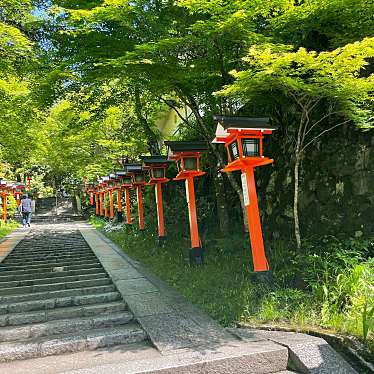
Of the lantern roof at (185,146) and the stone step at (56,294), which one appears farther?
the lantern roof at (185,146)

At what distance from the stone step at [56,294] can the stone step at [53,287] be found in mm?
348

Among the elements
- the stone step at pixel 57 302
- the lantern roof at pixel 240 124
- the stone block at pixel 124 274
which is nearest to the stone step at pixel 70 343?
the stone step at pixel 57 302

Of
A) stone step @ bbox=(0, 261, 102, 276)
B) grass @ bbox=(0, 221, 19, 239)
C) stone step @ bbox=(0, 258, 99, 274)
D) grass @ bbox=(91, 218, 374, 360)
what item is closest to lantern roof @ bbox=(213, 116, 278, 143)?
grass @ bbox=(91, 218, 374, 360)

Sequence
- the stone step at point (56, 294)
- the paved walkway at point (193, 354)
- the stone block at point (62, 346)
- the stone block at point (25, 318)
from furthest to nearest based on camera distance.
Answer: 1. the stone step at point (56, 294)
2. the stone block at point (25, 318)
3. the stone block at point (62, 346)
4. the paved walkway at point (193, 354)

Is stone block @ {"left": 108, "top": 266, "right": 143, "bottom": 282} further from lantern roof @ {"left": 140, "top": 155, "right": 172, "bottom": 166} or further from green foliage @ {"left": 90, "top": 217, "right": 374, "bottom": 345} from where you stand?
lantern roof @ {"left": 140, "top": 155, "right": 172, "bottom": 166}

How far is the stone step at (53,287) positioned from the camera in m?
6.64

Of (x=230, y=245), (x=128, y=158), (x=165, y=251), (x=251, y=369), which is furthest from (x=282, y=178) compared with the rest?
(x=128, y=158)

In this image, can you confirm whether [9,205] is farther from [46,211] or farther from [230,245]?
[230,245]

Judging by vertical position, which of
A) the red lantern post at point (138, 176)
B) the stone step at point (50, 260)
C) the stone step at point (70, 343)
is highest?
the red lantern post at point (138, 176)

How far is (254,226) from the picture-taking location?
20.1ft

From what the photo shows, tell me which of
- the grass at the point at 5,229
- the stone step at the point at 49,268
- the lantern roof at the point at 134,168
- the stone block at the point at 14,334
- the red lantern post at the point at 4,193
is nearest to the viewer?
the stone block at the point at 14,334

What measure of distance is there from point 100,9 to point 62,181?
122 feet

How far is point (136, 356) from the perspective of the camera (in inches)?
166

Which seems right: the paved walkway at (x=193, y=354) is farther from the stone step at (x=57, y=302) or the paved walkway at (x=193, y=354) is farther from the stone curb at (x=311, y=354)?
the stone step at (x=57, y=302)
